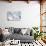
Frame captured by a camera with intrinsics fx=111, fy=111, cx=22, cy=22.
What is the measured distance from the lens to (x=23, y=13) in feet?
15.4

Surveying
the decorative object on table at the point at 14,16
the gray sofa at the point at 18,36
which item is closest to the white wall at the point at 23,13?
the decorative object on table at the point at 14,16

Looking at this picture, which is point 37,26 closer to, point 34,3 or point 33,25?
point 33,25

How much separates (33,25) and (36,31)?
303mm

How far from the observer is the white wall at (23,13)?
15.2 ft

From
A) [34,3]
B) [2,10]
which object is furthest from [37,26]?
[2,10]

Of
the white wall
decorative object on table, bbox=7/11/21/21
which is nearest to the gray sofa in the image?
the white wall

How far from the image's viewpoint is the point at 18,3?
4.70 m

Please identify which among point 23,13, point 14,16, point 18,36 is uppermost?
point 23,13

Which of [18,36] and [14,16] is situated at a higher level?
[14,16]

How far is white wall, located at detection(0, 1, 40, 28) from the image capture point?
15.2 feet

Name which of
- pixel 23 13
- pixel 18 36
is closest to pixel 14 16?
pixel 23 13

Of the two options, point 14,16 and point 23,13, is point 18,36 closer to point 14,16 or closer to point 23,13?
point 14,16

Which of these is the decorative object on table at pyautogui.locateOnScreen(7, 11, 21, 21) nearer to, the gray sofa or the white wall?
the white wall

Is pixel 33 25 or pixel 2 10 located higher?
pixel 2 10
